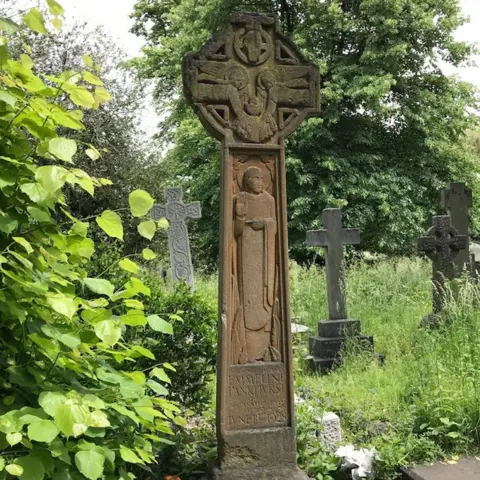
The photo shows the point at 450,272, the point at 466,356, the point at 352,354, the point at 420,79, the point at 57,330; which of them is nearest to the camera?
the point at 57,330

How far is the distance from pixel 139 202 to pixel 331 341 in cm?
557

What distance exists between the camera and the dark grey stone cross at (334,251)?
7.27m

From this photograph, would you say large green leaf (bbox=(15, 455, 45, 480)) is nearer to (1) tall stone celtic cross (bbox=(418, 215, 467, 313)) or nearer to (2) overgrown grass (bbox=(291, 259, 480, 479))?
(2) overgrown grass (bbox=(291, 259, 480, 479))

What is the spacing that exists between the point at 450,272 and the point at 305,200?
7.73 m

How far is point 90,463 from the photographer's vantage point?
1499 mm

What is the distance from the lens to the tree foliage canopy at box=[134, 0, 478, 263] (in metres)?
14.9

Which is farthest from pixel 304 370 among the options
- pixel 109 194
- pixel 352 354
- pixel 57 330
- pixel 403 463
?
pixel 109 194

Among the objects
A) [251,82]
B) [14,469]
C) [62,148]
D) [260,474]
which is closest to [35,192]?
[62,148]

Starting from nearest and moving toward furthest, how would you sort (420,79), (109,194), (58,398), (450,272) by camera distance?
(58,398), (450,272), (109,194), (420,79)

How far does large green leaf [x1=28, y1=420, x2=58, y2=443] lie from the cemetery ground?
8.07 ft

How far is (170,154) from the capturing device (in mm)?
17172

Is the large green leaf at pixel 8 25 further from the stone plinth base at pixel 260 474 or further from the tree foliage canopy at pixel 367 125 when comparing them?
the tree foliage canopy at pixel 367 125

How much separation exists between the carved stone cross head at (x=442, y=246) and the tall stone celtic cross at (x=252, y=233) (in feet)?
13.5

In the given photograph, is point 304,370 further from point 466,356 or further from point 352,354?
point 466,356
